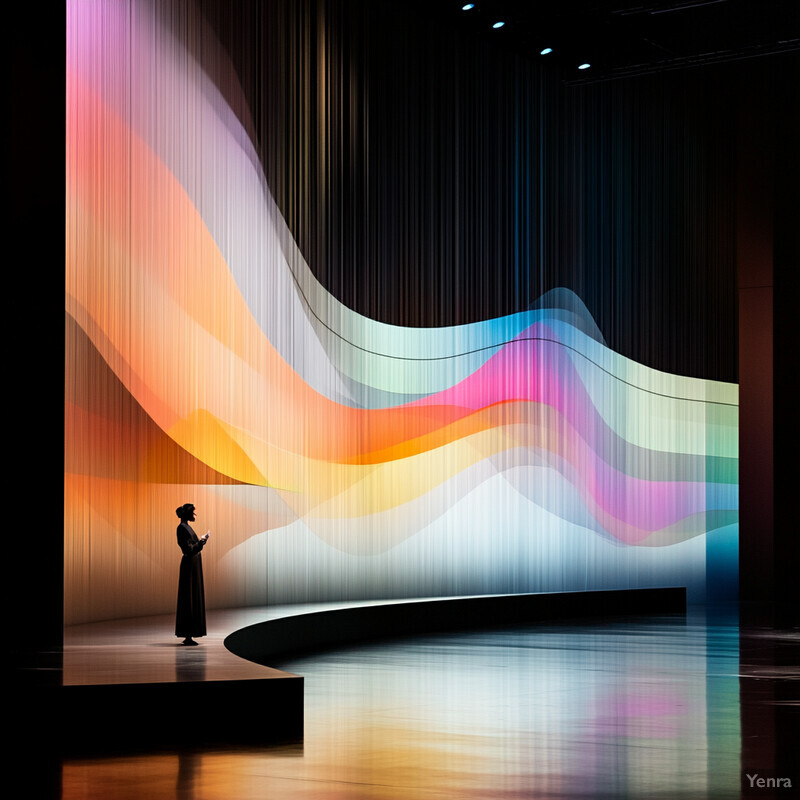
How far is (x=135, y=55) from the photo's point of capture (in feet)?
36.3

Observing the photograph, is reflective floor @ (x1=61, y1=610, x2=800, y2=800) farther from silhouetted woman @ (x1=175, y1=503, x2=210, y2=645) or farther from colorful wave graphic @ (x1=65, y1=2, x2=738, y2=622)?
colorful wave graphic @ (x1=65, y1=2, x2=738, y2=622)

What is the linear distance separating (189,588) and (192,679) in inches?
81.7

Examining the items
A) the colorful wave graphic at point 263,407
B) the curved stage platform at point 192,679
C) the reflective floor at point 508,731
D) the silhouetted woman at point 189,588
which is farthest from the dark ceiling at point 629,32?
the silhouetted woman at point 189,588

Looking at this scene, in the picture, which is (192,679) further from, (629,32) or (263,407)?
(629,32)

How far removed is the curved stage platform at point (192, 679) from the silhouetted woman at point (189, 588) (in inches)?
5.0

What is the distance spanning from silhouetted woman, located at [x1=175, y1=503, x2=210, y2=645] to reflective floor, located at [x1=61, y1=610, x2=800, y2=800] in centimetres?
84

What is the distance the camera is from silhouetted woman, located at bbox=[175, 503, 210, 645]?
28.3 feet

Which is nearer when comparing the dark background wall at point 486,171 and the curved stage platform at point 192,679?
the curved stage platform at point 192,679

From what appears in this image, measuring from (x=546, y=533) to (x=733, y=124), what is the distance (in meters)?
6.90

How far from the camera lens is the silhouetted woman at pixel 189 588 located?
28.3 ft

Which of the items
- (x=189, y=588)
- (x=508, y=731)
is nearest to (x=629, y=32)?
(x=189, y=588)

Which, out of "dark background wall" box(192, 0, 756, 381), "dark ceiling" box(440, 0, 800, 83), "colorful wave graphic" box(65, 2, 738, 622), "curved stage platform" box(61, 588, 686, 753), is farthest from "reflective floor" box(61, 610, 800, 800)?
"dark ceiling" box(440, 0, 800, 83)

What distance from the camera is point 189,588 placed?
28.6ft

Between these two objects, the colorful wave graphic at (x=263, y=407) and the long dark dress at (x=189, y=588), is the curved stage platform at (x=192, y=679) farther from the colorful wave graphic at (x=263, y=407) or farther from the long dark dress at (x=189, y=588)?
the colorful wave graphic at (x=263, y=407)
